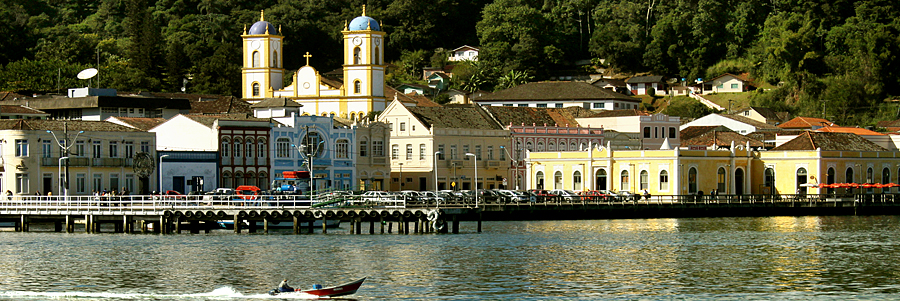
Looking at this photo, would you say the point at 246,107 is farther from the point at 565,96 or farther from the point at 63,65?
the point at 565,96

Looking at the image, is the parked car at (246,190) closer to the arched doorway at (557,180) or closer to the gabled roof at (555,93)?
the arched doorway at (557,180)

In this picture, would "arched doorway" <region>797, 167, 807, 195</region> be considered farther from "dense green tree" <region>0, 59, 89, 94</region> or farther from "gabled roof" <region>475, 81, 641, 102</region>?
"dense green tree" <region>0, 59, 89, 94</region>

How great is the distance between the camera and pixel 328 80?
13612 cm

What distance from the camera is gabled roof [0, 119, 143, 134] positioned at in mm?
83688

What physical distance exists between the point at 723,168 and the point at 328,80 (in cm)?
4673

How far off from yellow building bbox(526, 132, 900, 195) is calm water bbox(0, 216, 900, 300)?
864 inches

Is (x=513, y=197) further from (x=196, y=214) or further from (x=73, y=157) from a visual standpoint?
(x=73, y=157)

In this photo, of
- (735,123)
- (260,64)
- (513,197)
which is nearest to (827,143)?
(735,123)

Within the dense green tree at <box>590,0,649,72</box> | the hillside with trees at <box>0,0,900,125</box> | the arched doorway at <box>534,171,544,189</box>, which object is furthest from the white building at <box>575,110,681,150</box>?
the dense green tree at <box>590,0,649,72</box>

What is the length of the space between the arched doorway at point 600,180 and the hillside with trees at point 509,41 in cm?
5349

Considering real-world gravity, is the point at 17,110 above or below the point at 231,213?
above

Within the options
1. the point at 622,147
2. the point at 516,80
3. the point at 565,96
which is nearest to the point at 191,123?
the point at 622,147

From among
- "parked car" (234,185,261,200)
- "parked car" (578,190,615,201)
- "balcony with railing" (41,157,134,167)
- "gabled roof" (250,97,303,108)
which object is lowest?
"parked car" (578,190,615,201)

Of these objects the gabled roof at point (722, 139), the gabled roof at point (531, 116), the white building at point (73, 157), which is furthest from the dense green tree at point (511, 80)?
the white building at point (73, 157)
